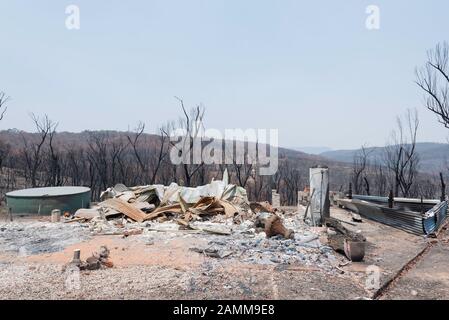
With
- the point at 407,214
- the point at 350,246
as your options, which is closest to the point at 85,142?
the point at 407,214

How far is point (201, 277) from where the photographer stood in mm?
5156

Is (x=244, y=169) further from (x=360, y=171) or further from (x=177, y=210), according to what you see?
(x=177, y=210)

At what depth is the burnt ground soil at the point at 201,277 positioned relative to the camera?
4.53 metres

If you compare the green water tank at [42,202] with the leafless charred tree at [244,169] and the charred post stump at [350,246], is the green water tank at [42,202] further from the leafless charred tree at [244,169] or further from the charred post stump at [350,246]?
the leafless charred tree at [244,169]

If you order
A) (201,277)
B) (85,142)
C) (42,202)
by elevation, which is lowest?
(201,277)

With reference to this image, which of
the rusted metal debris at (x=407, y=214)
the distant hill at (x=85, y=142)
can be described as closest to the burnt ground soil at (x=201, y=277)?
the rusted metal debris at (x=407, y=214)

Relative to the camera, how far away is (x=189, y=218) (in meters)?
10.2

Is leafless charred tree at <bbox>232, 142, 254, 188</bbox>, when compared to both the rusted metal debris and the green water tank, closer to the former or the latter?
the rusted metal debris

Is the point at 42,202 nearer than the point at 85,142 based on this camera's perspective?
Yes

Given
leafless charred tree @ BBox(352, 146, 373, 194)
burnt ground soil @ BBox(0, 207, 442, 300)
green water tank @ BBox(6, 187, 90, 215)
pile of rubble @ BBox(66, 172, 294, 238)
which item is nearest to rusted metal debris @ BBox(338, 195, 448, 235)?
burnt ground soil @ BBox(0, 207, 442, 300)

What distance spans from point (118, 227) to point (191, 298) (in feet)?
19.0

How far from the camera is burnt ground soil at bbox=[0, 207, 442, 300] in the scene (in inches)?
178
